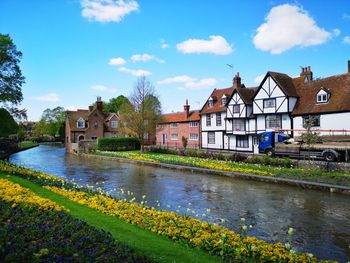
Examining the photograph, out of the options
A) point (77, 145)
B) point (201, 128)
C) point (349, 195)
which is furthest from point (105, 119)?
point (349, 195)

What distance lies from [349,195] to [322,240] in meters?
8.80

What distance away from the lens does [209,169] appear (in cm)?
2764

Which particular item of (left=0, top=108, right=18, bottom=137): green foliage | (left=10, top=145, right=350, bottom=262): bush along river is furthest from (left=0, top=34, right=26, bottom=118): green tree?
(left=10, top=145, right=350, bottom=262): bush along river

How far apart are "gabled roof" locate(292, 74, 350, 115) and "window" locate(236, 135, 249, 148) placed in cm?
872

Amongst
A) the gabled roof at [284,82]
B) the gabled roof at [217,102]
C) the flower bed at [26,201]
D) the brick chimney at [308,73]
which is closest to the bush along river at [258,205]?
the flower bed at [26,201]

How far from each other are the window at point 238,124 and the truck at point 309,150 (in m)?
8.67

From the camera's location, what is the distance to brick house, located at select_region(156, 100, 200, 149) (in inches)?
2153

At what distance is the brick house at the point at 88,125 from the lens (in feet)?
228

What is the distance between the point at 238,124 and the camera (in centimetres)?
4453

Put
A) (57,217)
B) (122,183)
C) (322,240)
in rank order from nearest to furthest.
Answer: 1. (57,217)
2. (322,240)
3. (122,183)

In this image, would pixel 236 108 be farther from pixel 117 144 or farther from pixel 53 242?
pixel 53 242

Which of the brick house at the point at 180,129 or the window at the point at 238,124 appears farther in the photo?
the brick house at the point at 180,129

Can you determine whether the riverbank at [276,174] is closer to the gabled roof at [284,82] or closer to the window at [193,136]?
the gabled roof at [284,82]

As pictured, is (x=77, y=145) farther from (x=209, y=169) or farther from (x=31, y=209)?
(x=31, y=209)
